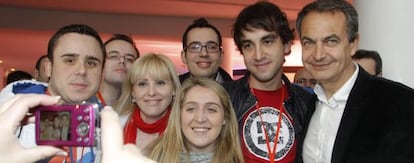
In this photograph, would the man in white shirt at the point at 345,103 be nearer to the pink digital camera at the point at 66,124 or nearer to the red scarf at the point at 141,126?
the red scarf at the point at 141,126

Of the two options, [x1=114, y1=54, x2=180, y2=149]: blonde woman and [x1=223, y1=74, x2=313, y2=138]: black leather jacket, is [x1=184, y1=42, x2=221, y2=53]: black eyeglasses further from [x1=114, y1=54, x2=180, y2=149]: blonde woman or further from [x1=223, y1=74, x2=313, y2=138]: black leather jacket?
[x1=223, y1=74, x2=313, y2=138]: black leather jacket

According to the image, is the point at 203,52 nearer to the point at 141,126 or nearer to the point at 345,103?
the point at 141,126

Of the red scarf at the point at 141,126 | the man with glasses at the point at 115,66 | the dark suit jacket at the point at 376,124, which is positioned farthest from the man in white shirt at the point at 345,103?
the man with glasses at the point at 115,66

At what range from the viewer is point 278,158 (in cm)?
225

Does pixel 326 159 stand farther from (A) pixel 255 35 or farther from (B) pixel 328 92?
(A) pixel 255 35

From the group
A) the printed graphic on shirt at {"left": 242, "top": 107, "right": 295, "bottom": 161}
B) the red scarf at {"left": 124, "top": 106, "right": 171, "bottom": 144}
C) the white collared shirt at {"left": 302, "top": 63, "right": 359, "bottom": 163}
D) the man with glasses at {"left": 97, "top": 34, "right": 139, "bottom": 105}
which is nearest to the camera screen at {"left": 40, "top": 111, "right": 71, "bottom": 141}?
the white collared shirt at {"left": 302, "top": 63, "right": 359, "bottom": 163}

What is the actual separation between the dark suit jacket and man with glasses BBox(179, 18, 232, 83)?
148 cm

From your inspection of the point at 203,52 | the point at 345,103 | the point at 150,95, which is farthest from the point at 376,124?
the point at 203,52

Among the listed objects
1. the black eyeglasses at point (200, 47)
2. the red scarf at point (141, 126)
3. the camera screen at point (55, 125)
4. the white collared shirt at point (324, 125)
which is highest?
the black eyeglasses at point (200, 47)

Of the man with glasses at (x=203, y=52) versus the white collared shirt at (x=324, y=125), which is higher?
the man with glasses at (x=203, y=52)

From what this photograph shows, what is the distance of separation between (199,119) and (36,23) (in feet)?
20.8

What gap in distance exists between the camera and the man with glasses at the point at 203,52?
122 inches

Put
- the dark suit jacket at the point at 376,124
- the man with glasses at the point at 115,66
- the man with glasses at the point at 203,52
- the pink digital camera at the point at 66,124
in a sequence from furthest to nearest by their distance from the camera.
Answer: the man with glasses at the point at 115,66
the man with glasses at the point at 203,52
the dark suit jacket at the point at 376,124
the pink digital camera at the point at 66,124

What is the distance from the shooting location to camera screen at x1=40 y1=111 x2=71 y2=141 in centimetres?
84
